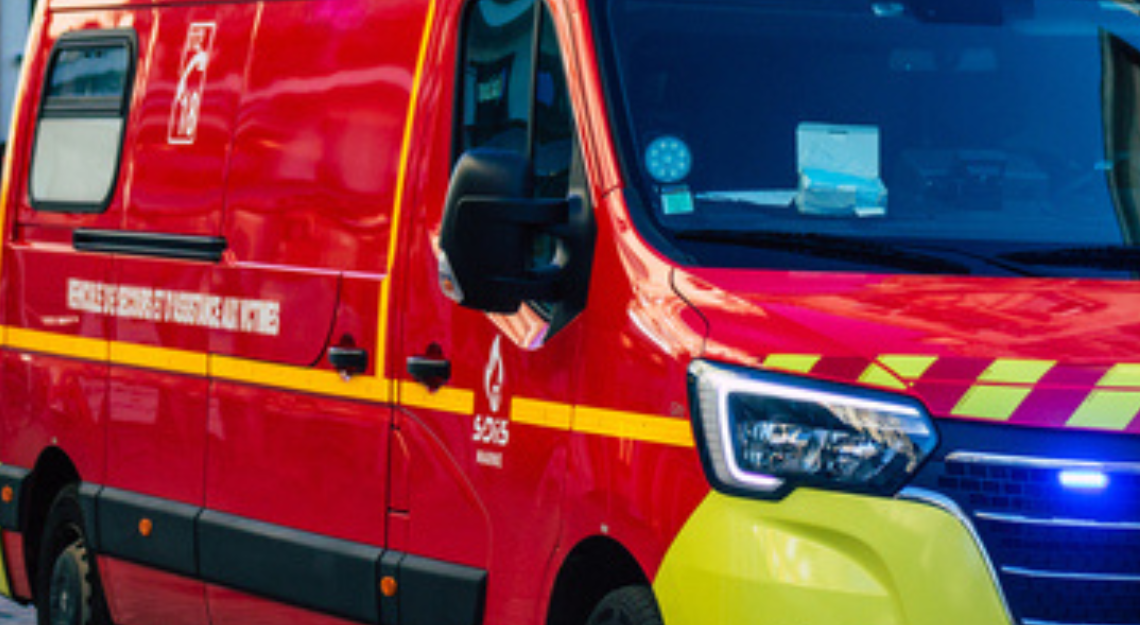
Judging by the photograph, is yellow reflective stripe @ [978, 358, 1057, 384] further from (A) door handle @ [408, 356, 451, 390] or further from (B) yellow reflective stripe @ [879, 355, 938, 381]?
(A) door handle @ [408, 356, 451, 390]

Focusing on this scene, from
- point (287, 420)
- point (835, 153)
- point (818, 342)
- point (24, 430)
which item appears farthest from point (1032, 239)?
point (24, 430)

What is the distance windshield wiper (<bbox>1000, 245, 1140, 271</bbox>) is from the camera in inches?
254

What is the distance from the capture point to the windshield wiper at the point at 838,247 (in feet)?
21.1

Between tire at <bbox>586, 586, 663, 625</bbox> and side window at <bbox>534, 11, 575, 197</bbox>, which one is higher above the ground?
side window at <bbox>534, 11, 575, 197</bbox>

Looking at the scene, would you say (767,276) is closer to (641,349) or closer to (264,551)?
(641,349)

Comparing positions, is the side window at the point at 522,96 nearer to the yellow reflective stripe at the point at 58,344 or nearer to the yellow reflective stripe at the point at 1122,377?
the yellow reflective stripe at the point at 1122,377

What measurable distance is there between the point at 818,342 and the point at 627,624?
3.10 feet

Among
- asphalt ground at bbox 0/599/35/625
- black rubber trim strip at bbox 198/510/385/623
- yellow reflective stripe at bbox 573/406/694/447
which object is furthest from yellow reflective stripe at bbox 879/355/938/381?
asphalt ground at bbox 0/599/35/625

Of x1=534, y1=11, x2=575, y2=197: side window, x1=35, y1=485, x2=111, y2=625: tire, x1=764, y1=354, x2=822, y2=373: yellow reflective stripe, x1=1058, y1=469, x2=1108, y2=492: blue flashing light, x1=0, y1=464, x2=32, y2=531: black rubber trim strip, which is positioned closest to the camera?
x1=1058, y1=469, x2=1108, y2=492: blue flashing light

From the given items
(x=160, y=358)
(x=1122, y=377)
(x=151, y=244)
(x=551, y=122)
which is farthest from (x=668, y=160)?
(x=151, y=244)

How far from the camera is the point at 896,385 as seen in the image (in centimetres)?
573

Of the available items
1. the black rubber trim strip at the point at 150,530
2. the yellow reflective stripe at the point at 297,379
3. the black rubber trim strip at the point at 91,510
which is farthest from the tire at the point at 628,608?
the black rubber trim strip at the point at 91,510

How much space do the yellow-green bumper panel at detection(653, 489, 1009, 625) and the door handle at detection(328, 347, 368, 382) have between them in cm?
219

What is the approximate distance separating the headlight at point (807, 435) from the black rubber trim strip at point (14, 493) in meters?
4.86
